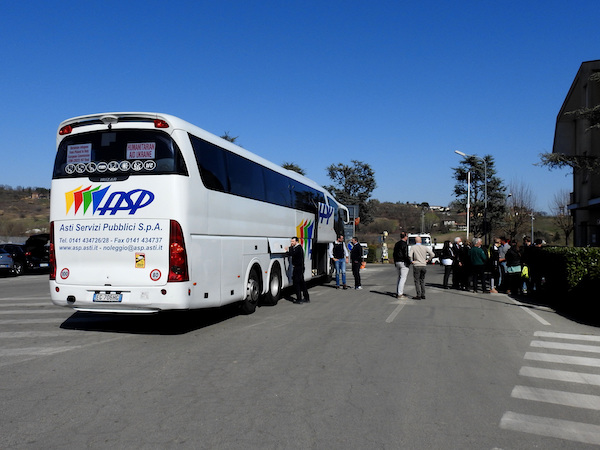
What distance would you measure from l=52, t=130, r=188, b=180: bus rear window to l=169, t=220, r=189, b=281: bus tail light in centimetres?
96

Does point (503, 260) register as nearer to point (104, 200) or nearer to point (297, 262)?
point (297, 262)

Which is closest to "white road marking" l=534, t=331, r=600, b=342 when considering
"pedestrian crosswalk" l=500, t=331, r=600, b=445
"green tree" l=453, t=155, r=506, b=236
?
"pedestrian crosswalk" l=500, t=331, r=600, b=445

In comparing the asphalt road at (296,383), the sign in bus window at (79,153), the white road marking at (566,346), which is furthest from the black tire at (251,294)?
the white road marking at (566,346)

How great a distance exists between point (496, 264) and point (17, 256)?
22.4 meters

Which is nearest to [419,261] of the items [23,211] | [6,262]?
[6,262]

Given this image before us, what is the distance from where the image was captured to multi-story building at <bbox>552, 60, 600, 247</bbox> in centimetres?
3098

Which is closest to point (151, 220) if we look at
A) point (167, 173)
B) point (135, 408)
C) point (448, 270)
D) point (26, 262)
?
point (167, 173)

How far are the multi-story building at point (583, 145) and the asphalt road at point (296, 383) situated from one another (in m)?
23.5

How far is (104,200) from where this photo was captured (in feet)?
29.6

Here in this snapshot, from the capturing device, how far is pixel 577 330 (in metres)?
10.6

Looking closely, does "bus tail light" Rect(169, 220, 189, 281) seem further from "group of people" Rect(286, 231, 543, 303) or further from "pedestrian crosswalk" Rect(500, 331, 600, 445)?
"group of people" Rect(286, 231, 543, 303)

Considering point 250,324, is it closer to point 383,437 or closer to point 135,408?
point 135,408

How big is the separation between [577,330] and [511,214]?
51363 millimetres

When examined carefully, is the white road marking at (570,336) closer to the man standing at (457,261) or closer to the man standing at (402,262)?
the man standing at (402,262)
